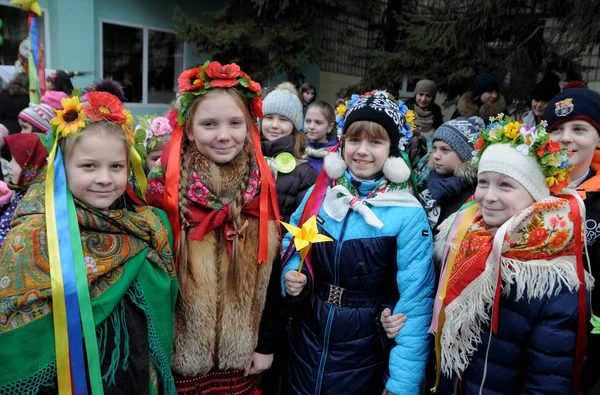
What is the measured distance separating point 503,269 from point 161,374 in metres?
1.54

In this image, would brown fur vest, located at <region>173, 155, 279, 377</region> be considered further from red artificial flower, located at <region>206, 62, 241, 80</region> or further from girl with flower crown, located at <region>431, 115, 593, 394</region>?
girl with flower crown, located at <region>431, 115, 593, 394</region>

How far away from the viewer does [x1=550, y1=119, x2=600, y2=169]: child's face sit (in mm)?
2338

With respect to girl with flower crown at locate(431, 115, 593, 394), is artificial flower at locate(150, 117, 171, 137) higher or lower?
higher

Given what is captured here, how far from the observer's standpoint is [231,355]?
6.93ft

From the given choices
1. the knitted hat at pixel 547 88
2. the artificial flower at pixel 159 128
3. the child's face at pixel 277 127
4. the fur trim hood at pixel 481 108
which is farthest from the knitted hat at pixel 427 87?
the artificial flower at pixel 159 128

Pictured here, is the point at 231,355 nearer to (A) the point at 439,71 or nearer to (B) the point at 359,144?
(B) the point at 359,144

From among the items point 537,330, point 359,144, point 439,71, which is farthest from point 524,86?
point 537,330

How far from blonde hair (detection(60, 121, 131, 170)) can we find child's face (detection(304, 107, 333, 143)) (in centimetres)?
307

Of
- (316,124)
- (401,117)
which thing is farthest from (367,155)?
(316,124)

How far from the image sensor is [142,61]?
32.2ft

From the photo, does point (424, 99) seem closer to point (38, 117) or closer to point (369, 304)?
point (369, 304)

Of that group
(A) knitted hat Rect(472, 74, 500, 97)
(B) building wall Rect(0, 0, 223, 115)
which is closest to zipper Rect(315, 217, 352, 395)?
(A) knitted hat Rect(472, 74, 500, 97)

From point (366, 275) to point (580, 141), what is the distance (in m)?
1.38

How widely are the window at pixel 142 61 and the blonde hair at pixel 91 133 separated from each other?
27.5ft
